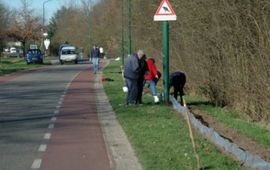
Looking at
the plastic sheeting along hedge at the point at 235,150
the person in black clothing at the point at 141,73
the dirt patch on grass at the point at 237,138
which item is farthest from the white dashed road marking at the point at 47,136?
the person in black clothing at the point at 141,73

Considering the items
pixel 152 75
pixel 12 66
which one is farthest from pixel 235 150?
pixel 12 66

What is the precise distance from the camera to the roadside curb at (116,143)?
31.7 feet

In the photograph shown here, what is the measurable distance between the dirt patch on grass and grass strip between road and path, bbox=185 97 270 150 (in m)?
0.17

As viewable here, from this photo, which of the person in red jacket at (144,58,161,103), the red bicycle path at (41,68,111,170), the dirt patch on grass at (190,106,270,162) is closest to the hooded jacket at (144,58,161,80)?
the person in red jacket at (144,58,161,103)

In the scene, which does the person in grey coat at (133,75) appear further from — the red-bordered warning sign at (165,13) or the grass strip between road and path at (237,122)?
the grass strip between road and path at (237,122)

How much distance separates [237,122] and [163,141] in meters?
4.28

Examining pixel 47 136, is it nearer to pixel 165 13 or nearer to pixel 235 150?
pixel 235 150

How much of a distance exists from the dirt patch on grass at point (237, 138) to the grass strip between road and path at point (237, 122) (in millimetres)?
175

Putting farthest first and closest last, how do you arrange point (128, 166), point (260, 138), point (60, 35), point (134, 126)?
point (60, 35)
point (134, 126)
point (260, 138)
point (128, 166)

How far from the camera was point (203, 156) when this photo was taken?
382 inches

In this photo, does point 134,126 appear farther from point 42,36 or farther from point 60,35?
point 60,35

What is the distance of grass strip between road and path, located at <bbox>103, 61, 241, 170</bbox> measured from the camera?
9227mm

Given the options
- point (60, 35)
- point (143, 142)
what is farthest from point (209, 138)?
point (60, 35)

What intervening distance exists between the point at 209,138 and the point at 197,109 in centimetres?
646
